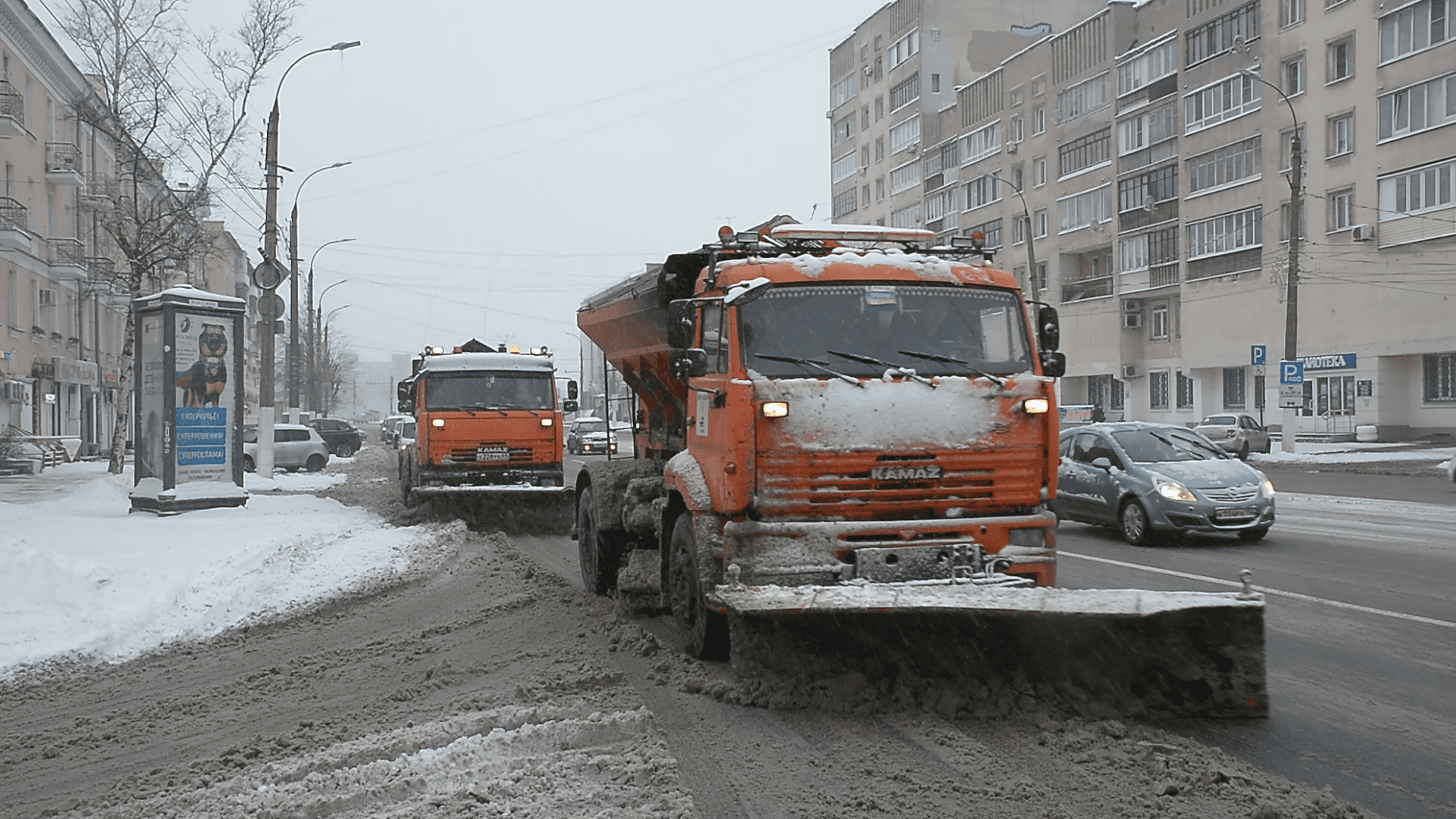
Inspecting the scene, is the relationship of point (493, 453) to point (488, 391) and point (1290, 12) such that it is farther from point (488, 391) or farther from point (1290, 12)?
point (1290, 12)

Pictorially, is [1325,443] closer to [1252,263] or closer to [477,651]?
[1252,263]

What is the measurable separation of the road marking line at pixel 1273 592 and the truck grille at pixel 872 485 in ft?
5.77

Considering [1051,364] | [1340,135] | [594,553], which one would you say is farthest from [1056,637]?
[1340,135]

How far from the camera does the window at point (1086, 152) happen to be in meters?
57.5

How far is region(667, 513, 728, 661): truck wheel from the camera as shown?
24.9 feet

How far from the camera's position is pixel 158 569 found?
11758mm

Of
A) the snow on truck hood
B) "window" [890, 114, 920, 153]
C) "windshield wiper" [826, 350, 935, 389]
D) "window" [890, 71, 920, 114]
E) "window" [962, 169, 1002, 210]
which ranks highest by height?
"window" [890, 71, 920, 114]

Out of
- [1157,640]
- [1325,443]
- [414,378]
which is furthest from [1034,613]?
[1325,443]

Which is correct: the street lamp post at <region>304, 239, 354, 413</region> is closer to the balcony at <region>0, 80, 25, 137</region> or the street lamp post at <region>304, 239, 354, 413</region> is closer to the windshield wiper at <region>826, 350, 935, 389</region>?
the balcony at <region>0, 80, 25, 137</region>

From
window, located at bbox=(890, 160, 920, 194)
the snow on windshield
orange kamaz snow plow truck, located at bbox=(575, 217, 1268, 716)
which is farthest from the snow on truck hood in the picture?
window, located at bbox=(890, 160, 920, 194)

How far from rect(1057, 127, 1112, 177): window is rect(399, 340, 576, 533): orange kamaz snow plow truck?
44842 mm

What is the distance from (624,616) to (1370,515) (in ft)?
42.4

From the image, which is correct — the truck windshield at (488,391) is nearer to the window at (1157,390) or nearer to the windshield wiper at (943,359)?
the windshield wiper at (943,359)

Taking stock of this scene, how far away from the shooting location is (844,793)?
5.08 m
